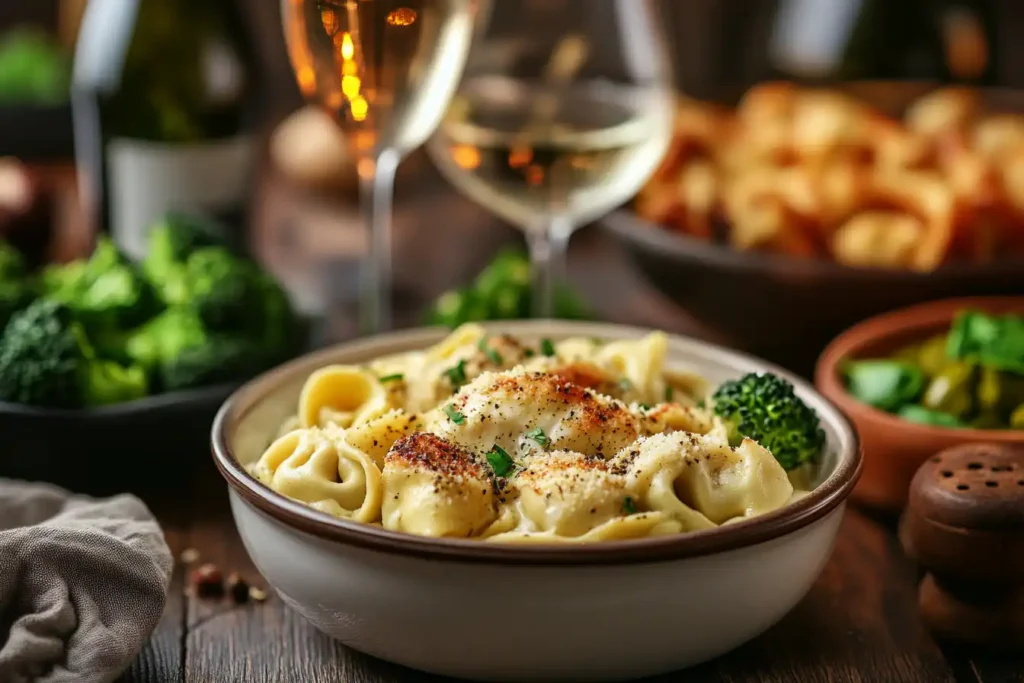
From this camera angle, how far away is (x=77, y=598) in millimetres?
1397

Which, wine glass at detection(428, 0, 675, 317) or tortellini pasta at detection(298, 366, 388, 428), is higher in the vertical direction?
wine glass at detection(428, 0, 675, 317)

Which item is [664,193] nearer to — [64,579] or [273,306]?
[273,306]

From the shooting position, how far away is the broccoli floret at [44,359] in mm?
1765

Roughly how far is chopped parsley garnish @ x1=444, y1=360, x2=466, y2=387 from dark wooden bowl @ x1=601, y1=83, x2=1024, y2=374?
0.78 metres

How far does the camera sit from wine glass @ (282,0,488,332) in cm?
192

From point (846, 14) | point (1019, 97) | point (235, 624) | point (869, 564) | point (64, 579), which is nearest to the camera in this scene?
point (64, 579)

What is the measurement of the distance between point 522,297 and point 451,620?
1158 millimetres

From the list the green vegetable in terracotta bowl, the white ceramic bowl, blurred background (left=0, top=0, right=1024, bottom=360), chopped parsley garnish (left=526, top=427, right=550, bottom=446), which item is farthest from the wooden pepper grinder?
blurred background (left=0, top=0, right=1024, bottom=360)

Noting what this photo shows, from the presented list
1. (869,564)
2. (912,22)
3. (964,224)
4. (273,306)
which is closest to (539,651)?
(869,564)

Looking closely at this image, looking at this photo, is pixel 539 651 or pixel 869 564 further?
pixel 869 564

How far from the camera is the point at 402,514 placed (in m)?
1.34

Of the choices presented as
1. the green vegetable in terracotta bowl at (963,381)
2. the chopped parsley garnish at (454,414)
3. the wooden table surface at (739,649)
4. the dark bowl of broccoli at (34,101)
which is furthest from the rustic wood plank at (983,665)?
the dark bowl of broccoli at (34,101)

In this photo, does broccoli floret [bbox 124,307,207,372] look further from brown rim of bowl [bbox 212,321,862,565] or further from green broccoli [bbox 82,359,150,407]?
brown rim of bowl [bbox 212,321,862,565]

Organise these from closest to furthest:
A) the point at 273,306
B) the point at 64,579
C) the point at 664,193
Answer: the point at 64,579 → the point at 273,306 → the point at 664,193
